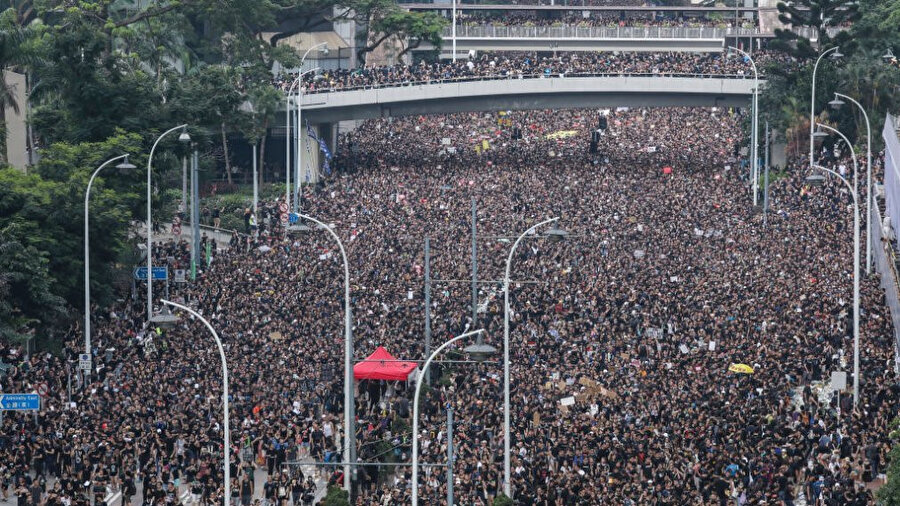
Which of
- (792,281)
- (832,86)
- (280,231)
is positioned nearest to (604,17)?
(832,86)

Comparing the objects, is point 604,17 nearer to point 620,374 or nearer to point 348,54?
point 348,54

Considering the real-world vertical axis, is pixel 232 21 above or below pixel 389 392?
above

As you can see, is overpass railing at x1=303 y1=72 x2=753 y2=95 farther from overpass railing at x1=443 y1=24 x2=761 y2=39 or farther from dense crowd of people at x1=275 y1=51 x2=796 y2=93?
overpass railing at x1=443 y1=24 x2=761 y2=39

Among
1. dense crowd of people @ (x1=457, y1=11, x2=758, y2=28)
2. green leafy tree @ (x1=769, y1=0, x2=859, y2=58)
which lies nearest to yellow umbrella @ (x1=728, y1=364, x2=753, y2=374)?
green leafy tree @ (x1=769, y1=0, x2=859, y2=58)

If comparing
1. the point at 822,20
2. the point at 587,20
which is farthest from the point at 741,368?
the point at 587,20

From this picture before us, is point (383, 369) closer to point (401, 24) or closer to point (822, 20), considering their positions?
point (822, 20)
